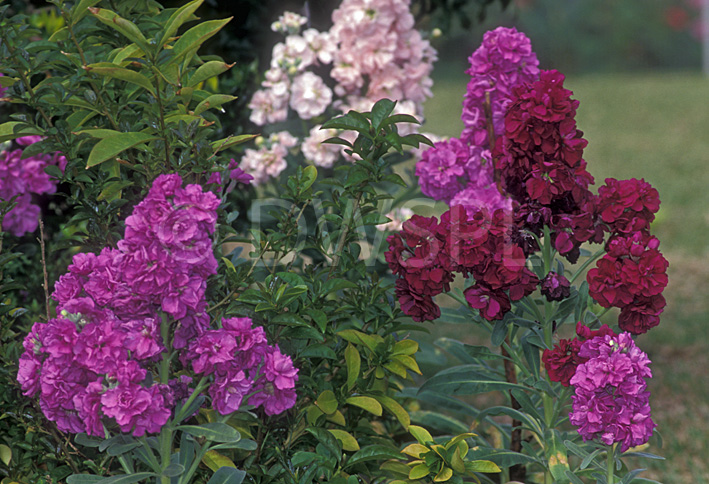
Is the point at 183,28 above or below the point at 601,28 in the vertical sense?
below

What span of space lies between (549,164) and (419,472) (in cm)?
77

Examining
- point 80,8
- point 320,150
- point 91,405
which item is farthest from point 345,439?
point 320,150

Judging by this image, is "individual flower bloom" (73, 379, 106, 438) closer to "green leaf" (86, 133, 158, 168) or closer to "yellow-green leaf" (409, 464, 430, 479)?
"green leaf" (86, 133, 158, 168)

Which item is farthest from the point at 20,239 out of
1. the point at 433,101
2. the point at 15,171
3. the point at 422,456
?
the point at 433,101

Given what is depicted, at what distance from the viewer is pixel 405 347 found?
6.27 feet

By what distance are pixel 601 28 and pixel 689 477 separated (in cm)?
2166

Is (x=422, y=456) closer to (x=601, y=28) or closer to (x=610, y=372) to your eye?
(x=610, y=372)

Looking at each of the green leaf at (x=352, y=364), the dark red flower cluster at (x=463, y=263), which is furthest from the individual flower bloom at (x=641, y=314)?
the green leaf at (x=352, y=364)

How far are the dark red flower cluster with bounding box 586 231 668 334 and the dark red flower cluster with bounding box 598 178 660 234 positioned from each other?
5cm

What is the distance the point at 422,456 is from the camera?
181 cm

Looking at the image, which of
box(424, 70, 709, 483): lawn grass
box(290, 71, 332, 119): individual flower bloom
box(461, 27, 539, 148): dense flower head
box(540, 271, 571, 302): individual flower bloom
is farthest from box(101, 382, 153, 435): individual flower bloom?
box(424, 70, 709, 483): lawn grass

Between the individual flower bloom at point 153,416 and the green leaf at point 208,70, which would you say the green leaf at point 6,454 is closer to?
the individual flower bloom at point 153,416

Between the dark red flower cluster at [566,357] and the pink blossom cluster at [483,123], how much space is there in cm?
51

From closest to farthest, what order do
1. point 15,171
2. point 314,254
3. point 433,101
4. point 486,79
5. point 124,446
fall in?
1. point 124,446
2. point 486,79
3. point 15,171
4. point 314,254
5. point 433,101
